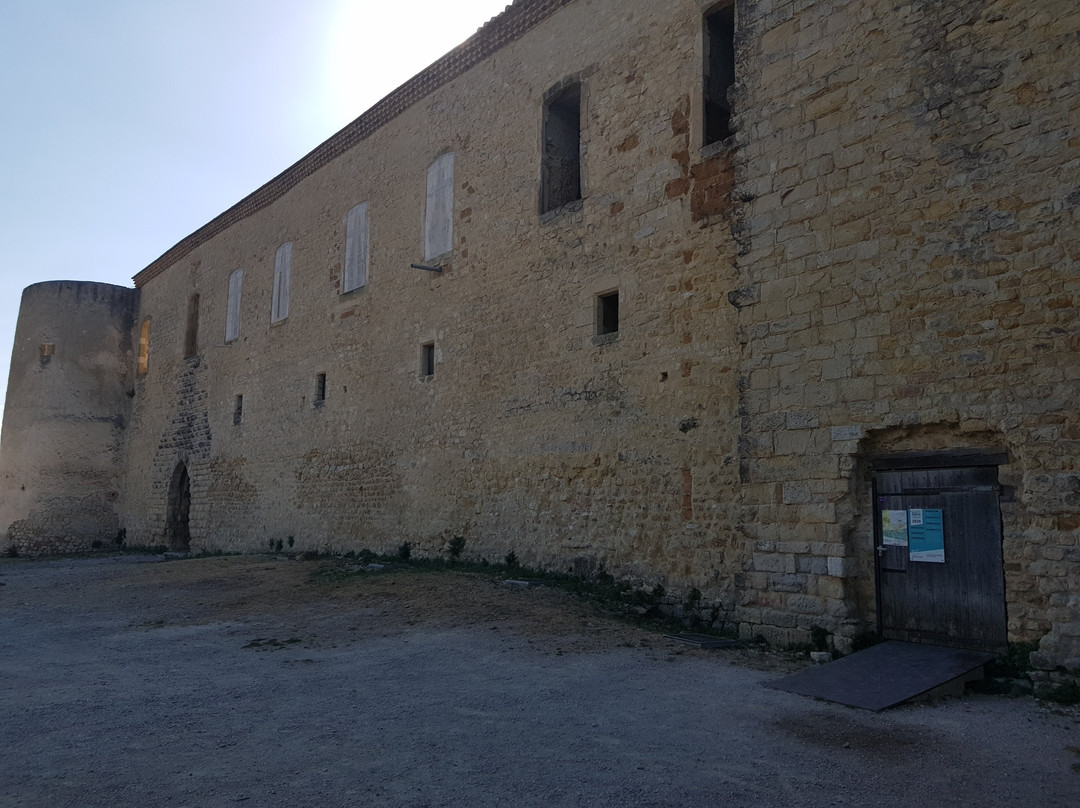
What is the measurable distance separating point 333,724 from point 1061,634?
423 cm

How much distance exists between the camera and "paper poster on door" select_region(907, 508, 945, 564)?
18.2ft

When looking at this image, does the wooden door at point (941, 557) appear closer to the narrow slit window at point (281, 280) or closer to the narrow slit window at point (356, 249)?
the narrow slit window at point (356, 249)

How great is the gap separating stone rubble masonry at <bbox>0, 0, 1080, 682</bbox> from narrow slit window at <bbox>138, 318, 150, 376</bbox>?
864cm

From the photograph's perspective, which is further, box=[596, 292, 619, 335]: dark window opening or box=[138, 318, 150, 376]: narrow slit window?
box=[138, 318, 150, 376]: narrow slit window

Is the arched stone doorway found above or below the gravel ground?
above

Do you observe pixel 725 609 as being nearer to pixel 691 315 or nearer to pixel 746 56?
pixel 691 315

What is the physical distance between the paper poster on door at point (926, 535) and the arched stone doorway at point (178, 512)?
55.8 ft

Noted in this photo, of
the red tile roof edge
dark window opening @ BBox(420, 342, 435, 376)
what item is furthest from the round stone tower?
dark window opening @ BBox(420, 342, 435, 376)

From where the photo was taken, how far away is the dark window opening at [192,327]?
19.2 metres

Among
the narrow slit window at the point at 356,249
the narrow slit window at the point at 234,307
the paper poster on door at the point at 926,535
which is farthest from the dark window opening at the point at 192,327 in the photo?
the paper poster on door at the point at 926,535

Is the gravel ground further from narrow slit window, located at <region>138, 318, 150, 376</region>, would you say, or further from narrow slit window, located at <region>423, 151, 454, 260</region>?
narrow slit window, located at <region>138, 318, 150, 376</region>

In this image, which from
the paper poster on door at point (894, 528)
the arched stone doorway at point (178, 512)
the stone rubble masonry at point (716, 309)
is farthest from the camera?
the arched stone doorway at point (178, 512)

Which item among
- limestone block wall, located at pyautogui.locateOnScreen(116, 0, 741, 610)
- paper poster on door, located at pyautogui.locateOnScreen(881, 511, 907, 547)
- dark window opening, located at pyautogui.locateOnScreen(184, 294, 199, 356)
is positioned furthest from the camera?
dark window opening, located at pyautogui.locateOnScreen(184, 294, 199, 356)

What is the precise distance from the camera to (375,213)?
43.6 feet
